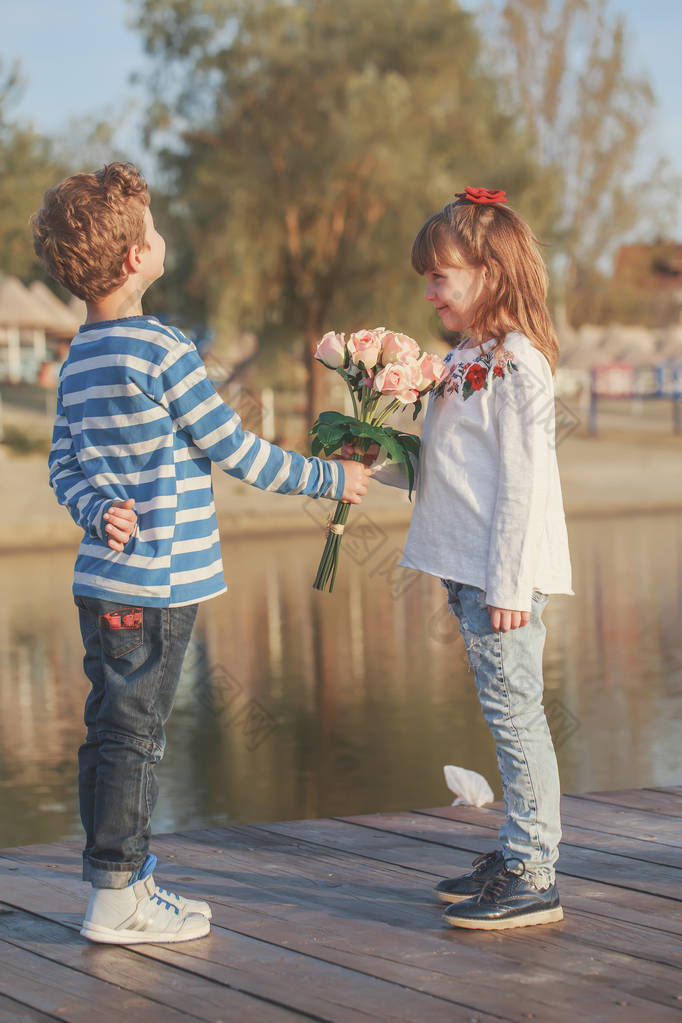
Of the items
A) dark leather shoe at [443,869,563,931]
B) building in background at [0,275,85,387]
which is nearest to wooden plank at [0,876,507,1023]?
dark leather shoe at [443,869,563,931]

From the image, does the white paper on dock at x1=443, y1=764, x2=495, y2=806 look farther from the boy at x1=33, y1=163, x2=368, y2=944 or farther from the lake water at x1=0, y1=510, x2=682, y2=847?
the boy at x1=33, y1=163, x2=368, y2=944

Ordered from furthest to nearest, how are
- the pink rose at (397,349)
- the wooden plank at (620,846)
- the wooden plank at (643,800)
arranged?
the wooden plank at (643,800) < the wooden plank at (620,846) < the pink rose at (397,349)

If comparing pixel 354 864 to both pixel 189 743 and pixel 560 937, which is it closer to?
pixel 560 937

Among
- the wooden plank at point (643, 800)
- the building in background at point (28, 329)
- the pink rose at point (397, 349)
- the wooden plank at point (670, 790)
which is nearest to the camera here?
the pink rose at point (397, 349)

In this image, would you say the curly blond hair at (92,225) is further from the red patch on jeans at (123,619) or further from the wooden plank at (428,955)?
the wooden plank at (428,955)

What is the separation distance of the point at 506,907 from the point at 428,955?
0.82 ft

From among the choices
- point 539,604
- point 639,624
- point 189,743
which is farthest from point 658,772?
point 639,624

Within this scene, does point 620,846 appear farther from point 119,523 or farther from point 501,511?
point 119,523

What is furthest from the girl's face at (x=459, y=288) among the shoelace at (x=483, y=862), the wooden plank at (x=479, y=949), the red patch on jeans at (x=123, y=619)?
the wooden plank at (x=479, y=949)

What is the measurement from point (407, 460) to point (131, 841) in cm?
107

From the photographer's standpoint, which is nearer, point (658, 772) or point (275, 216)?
point (658, 772)

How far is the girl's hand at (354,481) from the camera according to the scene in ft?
10.7

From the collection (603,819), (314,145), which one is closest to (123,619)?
(603,819)

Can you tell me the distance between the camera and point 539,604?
127 inches
